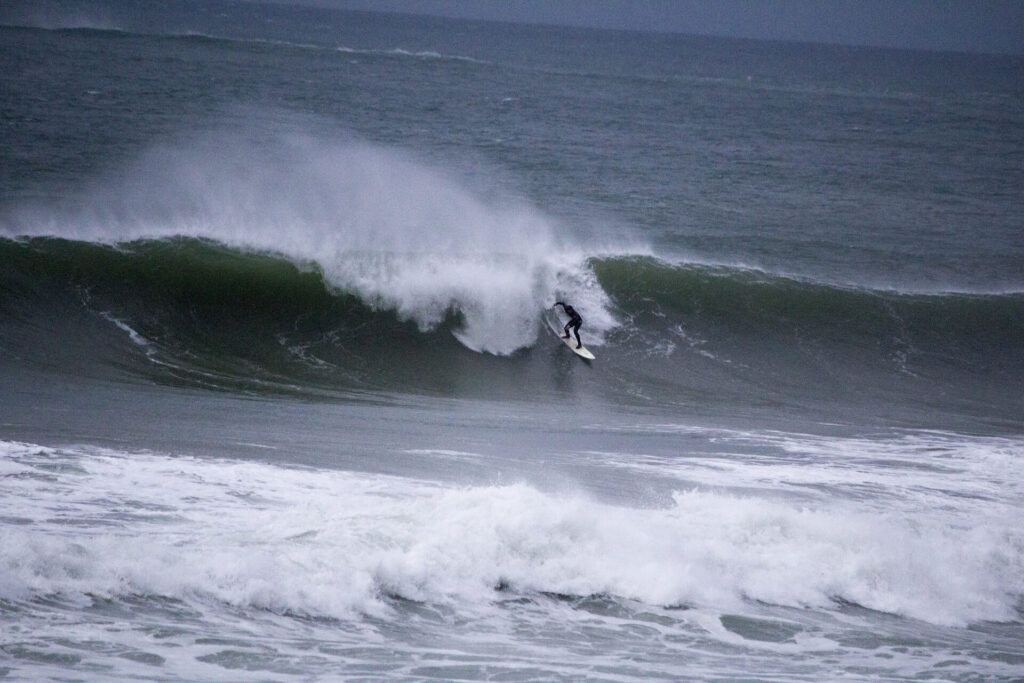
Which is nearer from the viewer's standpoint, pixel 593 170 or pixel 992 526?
pixel 992 526

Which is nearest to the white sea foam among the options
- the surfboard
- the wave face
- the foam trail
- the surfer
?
the wave face

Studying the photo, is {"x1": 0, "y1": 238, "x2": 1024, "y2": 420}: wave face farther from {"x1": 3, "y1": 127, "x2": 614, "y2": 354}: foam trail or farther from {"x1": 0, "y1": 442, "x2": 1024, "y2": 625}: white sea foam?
{"x1": 0, "y1": 442, "x2": 1024, "y2": 625}: white sea foam

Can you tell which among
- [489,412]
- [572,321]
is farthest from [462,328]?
[489,412]

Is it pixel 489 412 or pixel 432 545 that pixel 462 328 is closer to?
pixel 489 412

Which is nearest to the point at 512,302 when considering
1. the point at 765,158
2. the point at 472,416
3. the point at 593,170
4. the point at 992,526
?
the point at 472,416

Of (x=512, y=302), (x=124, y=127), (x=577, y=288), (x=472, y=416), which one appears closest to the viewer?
(x=472, y=416)

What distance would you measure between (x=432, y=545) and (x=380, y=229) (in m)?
11.3

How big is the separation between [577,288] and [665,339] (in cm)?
171

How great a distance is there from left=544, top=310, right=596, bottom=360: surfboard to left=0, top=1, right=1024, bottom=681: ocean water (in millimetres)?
199

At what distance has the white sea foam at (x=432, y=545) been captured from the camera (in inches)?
247

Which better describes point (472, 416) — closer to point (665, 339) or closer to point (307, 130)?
point (665, 339)

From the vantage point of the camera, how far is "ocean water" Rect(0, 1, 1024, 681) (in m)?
6.25

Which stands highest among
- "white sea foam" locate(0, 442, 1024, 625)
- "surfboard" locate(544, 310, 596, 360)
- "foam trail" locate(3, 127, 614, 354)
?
"foam trail" locate(3, 127, 614, 354)

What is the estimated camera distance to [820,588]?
24.3 feet
